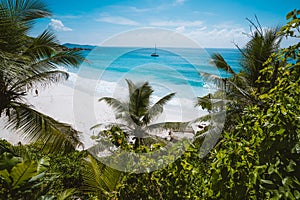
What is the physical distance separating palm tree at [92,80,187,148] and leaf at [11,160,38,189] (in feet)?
23.9

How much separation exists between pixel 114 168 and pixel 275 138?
80.1 inches

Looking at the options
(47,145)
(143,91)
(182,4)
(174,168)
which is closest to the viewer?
(174,168)

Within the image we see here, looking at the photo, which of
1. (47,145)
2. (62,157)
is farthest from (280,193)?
(62,157)

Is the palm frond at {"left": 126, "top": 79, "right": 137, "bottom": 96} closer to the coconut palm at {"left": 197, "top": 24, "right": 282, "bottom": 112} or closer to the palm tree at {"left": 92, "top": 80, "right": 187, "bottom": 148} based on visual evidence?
the palm tree at {"left": 92, "top": 80, "right": 187, "bottom": 148}

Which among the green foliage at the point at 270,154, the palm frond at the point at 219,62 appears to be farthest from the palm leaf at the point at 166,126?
the green foliage at the point at 270,154

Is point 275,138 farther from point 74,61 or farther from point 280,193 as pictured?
point 74,61

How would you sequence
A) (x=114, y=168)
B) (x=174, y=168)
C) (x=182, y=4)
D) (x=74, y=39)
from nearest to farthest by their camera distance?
1. (x=174, y=168)
2. (x=114, y=168)
3. (x=182, y=4)
4. (x=74, y=39)

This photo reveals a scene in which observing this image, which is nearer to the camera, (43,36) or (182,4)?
(43,36)

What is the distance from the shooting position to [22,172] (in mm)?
1939

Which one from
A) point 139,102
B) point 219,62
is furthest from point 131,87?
point 219,62

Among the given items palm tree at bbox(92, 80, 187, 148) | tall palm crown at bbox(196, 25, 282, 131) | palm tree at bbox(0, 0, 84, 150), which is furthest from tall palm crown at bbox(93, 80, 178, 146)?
palm tree at bbox(0, 0, 84, 150)

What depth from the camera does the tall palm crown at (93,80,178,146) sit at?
371 inches

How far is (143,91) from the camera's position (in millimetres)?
9461

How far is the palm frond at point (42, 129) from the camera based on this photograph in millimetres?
5105
